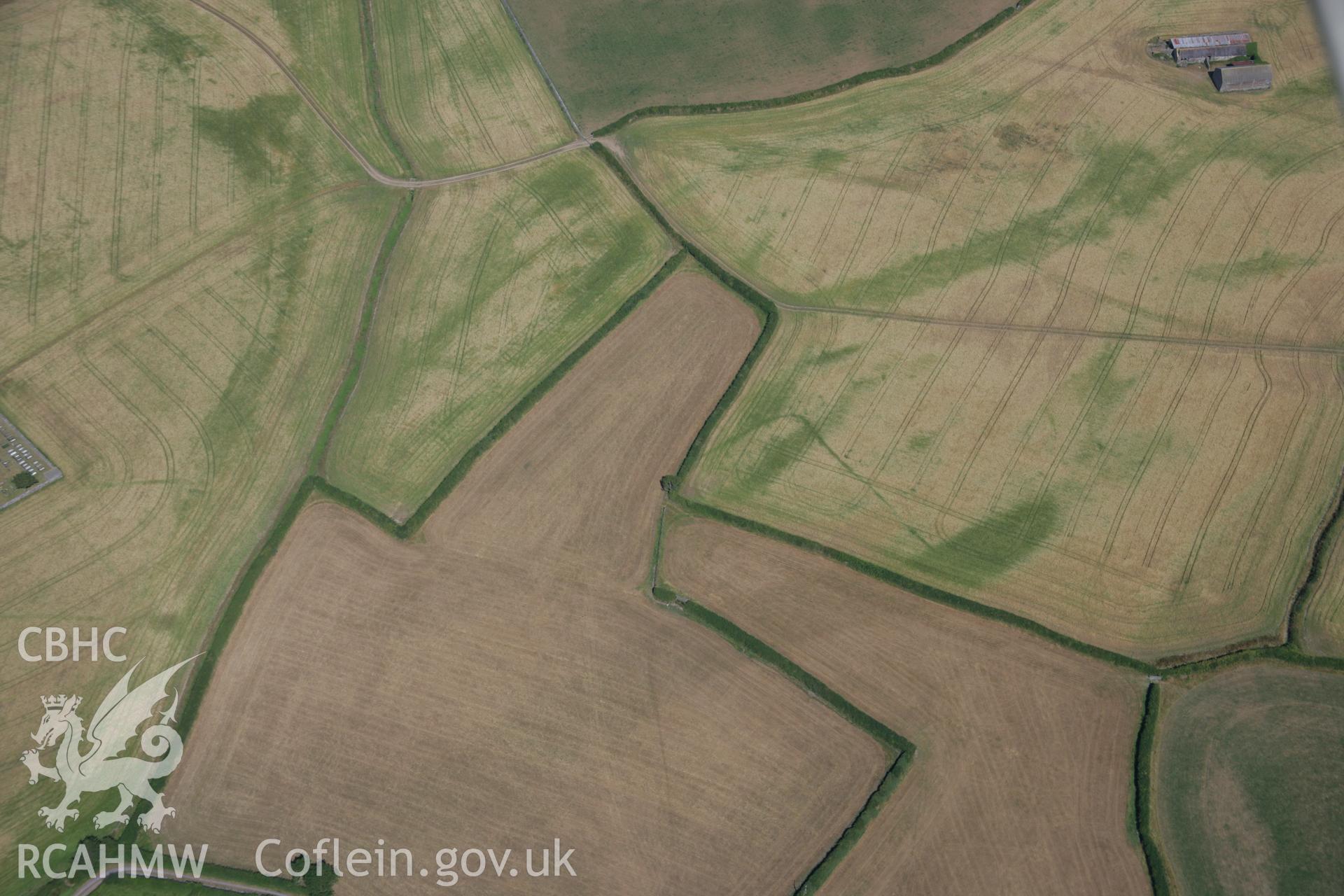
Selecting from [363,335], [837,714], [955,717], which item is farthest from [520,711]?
[363,335]

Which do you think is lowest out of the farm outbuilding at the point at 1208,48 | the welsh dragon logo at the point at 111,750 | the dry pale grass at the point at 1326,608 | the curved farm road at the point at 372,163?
the welsh dragon logo at the point at 111,750

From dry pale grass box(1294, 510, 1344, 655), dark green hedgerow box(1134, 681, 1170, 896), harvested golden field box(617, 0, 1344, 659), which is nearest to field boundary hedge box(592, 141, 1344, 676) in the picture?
dry pale grass box(1294, 510, 1344, 655)

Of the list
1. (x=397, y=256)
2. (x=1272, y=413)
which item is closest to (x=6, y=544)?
(x=397, y=256)

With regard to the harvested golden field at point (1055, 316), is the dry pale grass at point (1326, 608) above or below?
below

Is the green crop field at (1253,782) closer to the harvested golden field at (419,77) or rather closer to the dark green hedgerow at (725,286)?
the dark green hedgerow at (725,286)

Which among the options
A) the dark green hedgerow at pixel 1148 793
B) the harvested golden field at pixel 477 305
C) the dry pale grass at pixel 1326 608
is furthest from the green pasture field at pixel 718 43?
the dark green hedgerow at pixel 1148 793

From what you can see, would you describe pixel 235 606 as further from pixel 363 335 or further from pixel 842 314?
pixel 842 314
